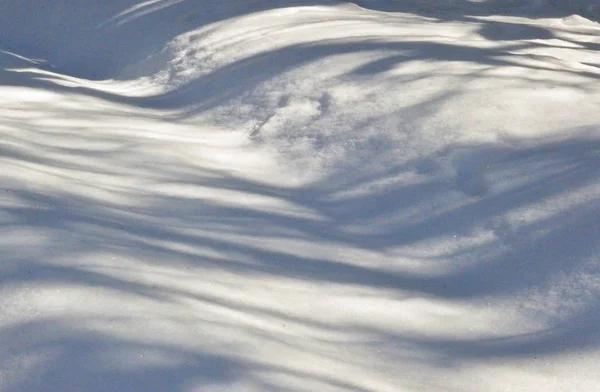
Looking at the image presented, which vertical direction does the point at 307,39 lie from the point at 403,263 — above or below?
above

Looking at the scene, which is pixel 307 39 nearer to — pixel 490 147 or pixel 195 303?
pixel 490 147

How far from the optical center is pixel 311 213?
4.56 m

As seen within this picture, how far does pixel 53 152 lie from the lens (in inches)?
193

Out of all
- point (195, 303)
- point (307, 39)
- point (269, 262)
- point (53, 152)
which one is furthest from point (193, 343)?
point (307, 39)

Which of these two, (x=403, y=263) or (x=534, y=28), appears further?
(x=534, y=28)

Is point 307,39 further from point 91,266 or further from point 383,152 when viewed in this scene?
point 91,266

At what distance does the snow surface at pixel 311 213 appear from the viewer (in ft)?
8.40

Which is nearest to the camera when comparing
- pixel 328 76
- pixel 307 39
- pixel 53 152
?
pixel 53 152

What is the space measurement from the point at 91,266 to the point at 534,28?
21.5ft

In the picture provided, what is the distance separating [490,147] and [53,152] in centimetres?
268

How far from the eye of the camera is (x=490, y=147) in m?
4.95

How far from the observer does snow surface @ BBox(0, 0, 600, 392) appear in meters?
2.56

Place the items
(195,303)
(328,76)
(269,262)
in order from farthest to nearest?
(328,76), (269,262), (195,303)

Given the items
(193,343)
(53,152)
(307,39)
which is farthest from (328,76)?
(193,343)
